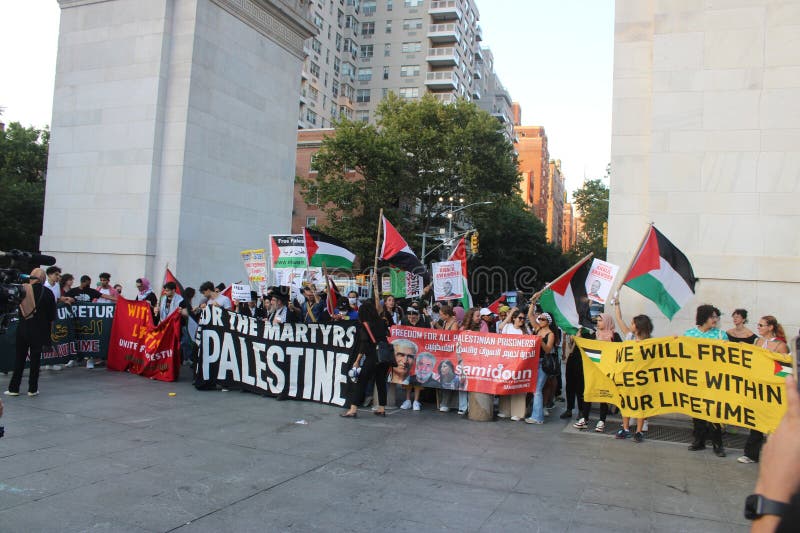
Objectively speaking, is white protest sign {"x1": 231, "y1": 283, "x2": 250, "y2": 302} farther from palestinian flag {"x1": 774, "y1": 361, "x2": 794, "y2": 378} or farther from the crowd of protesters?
palestinian flag {"x1": 774, "y1": 361, "x2": 794, "y2": 378}

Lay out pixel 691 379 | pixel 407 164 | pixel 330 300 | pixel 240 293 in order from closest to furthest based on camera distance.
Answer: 1. pixel 691 379
2. pixel 330 300
3. pixel 240 293
4. pixel 407 164

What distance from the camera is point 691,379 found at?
26.6 ft

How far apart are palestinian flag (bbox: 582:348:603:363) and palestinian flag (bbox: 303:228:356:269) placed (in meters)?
4.63

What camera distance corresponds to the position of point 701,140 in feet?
35.8

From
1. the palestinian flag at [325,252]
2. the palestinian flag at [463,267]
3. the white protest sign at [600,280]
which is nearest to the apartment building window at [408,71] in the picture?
the palestinian flag at [463,267]

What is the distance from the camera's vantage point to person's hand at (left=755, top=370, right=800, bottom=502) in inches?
79.7

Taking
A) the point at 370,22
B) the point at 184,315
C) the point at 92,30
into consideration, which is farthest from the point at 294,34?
the point at 370,22

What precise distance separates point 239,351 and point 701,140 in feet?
28.9

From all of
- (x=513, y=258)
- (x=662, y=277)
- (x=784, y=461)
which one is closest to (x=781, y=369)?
(x=662, y=277)

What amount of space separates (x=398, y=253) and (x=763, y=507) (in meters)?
9.23

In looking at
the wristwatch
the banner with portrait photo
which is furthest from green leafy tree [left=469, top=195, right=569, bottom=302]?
the wristwatch

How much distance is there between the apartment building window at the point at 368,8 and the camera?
257 ft

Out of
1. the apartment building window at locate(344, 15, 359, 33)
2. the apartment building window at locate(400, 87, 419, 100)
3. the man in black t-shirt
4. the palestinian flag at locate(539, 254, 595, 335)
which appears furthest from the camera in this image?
the apartment building window at locate(400, 87, 419, 100)

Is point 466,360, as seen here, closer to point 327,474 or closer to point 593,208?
point 327,474
